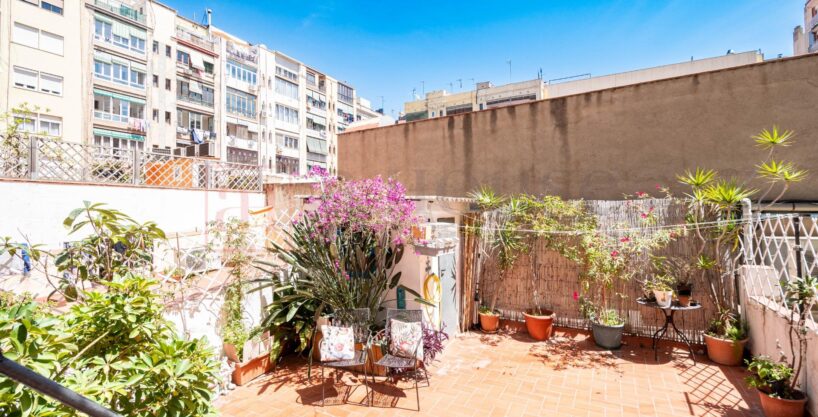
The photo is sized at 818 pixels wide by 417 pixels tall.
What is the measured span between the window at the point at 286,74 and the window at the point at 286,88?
1.74 feet

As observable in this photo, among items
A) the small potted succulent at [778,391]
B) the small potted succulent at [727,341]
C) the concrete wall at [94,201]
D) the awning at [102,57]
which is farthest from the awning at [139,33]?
the small potted succulent at [778,391]

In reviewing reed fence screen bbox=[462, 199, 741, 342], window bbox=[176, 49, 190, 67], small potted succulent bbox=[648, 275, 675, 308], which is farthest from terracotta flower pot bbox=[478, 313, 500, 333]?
window bbox=[176, 49, 190, 67]

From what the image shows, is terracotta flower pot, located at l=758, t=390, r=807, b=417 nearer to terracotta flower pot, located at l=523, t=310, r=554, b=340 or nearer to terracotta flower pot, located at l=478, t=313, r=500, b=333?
terracotta flower pot, located at l=523, t=310, r=554, b=340

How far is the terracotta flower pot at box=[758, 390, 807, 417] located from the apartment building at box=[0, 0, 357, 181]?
13887mm

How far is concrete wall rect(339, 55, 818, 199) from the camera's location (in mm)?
7867

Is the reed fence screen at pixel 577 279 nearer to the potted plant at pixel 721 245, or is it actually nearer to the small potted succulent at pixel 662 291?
the potted plant at pixel 721 245

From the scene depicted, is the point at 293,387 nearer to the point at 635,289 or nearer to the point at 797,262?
the point at 635,289

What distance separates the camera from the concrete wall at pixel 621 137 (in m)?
7.87

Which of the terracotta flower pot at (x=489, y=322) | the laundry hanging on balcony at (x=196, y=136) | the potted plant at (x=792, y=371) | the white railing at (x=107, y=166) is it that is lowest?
the terracotta flower pot at (x=489, y=322)

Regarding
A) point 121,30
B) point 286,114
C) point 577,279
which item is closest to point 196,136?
point 121,30

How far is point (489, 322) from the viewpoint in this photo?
7691mm

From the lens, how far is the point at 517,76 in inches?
1132

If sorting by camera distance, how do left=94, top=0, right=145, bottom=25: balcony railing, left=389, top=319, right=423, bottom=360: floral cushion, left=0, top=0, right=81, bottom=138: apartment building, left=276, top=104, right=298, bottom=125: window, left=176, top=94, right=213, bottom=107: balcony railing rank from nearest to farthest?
left=389, top=319, right=423, bottom=360: floral cushion, left=0, top=0, right=81, bottom=138: apartment building, left=94, top=0, right=145, bottom=25: balcony railing, left=176, top=94, right=213, bottom=107: balcony railing, left=276, top=104, right=298, bottom=125: window

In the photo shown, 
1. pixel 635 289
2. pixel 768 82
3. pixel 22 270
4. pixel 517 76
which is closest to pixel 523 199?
pixel 635 289
